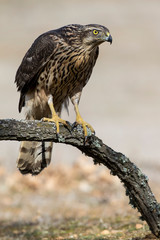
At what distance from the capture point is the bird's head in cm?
589

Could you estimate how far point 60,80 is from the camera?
5922mm

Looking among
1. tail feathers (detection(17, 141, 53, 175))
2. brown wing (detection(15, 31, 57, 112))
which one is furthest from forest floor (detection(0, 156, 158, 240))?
brown wing (detection(15, 31, 57, 112))

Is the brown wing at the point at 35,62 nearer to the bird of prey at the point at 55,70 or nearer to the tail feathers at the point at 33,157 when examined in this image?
the bird of prey at the point at 55,70

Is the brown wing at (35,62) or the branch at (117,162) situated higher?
the brown wing at (35,62)

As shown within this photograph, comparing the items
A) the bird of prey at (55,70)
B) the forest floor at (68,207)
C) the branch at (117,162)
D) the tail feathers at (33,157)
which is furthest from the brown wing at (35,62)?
the forest floor at (68,207)

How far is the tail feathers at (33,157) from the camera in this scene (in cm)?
591

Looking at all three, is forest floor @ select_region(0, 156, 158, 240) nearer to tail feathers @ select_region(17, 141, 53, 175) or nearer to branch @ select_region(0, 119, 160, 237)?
branch @ select_region(0, 119, 160, 237)

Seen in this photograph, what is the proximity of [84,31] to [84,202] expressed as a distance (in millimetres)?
3275

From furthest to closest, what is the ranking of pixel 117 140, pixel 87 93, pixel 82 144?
pixel 87 93 < pixel 117 140 < pixel 82 144

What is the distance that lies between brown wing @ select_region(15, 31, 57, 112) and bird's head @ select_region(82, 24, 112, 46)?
14.4 inches

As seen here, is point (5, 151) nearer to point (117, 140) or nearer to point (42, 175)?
point (42, 175)

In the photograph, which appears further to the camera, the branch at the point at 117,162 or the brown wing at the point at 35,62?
the brown wing at the point at 35,62

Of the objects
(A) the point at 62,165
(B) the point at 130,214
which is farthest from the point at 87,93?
(B) the point at 130,214

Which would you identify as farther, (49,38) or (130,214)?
(130,214)
